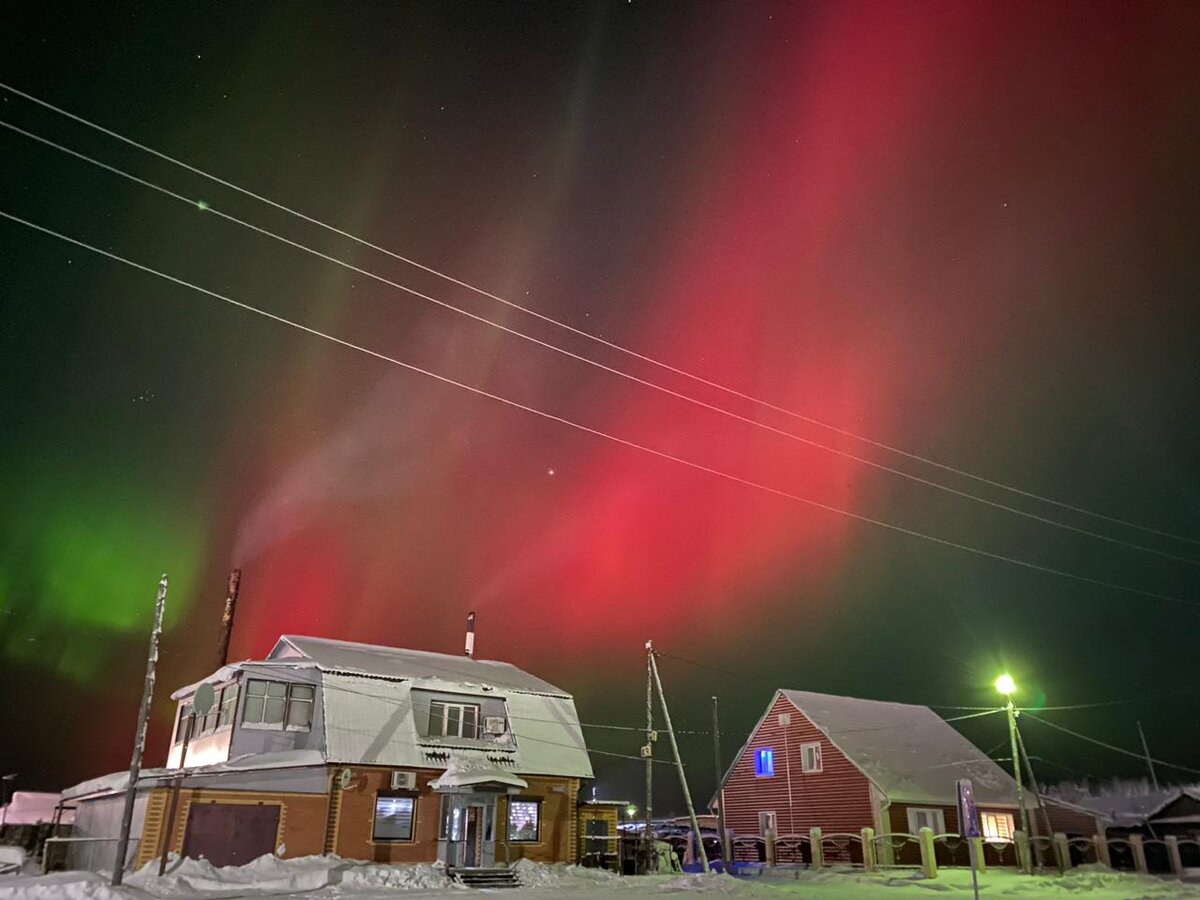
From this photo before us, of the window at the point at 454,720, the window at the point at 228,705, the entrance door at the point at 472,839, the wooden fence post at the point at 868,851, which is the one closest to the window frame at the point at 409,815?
the entrance door at the point at 472,839

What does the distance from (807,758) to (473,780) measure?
2130 cm

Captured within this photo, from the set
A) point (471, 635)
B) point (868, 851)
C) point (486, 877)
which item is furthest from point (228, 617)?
point (868, 851)

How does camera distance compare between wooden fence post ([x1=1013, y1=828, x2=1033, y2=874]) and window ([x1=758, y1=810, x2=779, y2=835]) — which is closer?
wooden fence post ([x1=1013, y1=828, x2=1033, y2=874])

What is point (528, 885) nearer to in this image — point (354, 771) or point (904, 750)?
point (354, 771)

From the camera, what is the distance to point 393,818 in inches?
1196

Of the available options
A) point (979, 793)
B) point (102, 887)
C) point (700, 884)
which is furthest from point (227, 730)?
point (979, 793)

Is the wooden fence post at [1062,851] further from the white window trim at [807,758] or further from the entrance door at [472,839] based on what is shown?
the entrance door at [472,839]

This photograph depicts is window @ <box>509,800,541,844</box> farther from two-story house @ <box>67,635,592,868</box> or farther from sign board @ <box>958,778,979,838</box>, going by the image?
sign board @ <box>958,778,979,838</box>

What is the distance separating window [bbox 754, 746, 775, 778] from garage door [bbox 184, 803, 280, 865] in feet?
90.8

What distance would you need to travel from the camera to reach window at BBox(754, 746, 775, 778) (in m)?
47.0

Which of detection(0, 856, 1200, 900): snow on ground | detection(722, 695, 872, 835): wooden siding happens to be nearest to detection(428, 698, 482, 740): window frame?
detection(0, 856, 1200, 900): snow on ground

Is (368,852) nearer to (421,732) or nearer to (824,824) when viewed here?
(421,732)

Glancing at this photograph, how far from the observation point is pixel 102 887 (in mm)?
19500

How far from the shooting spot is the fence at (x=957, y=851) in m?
34.4
